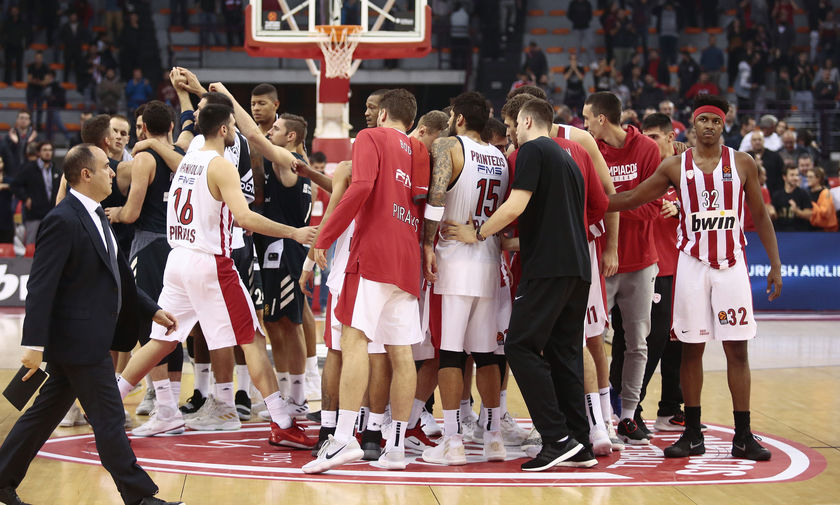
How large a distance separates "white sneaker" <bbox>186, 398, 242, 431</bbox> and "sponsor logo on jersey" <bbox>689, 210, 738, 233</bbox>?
11.4ft

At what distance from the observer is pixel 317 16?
1700 cm

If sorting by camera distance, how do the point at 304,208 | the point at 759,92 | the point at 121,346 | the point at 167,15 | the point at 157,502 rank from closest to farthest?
1. the point at 157,502
2. the point at 121,346
3. the point at 304,208
4. the point at 759,92
5. the point at 167,15

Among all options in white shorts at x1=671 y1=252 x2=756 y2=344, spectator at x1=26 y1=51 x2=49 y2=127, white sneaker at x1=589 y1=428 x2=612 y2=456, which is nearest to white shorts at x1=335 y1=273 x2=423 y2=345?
white sneaker at x1=589 y1=428 x2=612 y2=456

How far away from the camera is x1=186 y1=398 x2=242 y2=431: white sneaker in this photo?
23.7 feet

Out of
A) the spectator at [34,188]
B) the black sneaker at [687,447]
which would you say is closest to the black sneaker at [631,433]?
the black sneaker at [687,447]

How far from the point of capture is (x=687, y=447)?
Answer: 21.2ft

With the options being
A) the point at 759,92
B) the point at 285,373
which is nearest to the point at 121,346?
the point at 285,373

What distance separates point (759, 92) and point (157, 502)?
66.4 feet

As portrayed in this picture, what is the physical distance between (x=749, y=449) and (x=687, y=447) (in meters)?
0.38

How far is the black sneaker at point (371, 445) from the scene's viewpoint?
6.25 meters

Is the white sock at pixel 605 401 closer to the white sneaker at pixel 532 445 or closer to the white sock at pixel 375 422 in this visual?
the white sneaker at pixel 532 445

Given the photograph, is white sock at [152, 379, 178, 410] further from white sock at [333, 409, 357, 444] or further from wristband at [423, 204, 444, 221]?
wristband at [423, 204, 444, 221]

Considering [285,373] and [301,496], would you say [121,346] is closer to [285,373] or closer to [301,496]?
[301,496]

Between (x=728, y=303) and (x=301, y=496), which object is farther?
(x=728, y=303)
